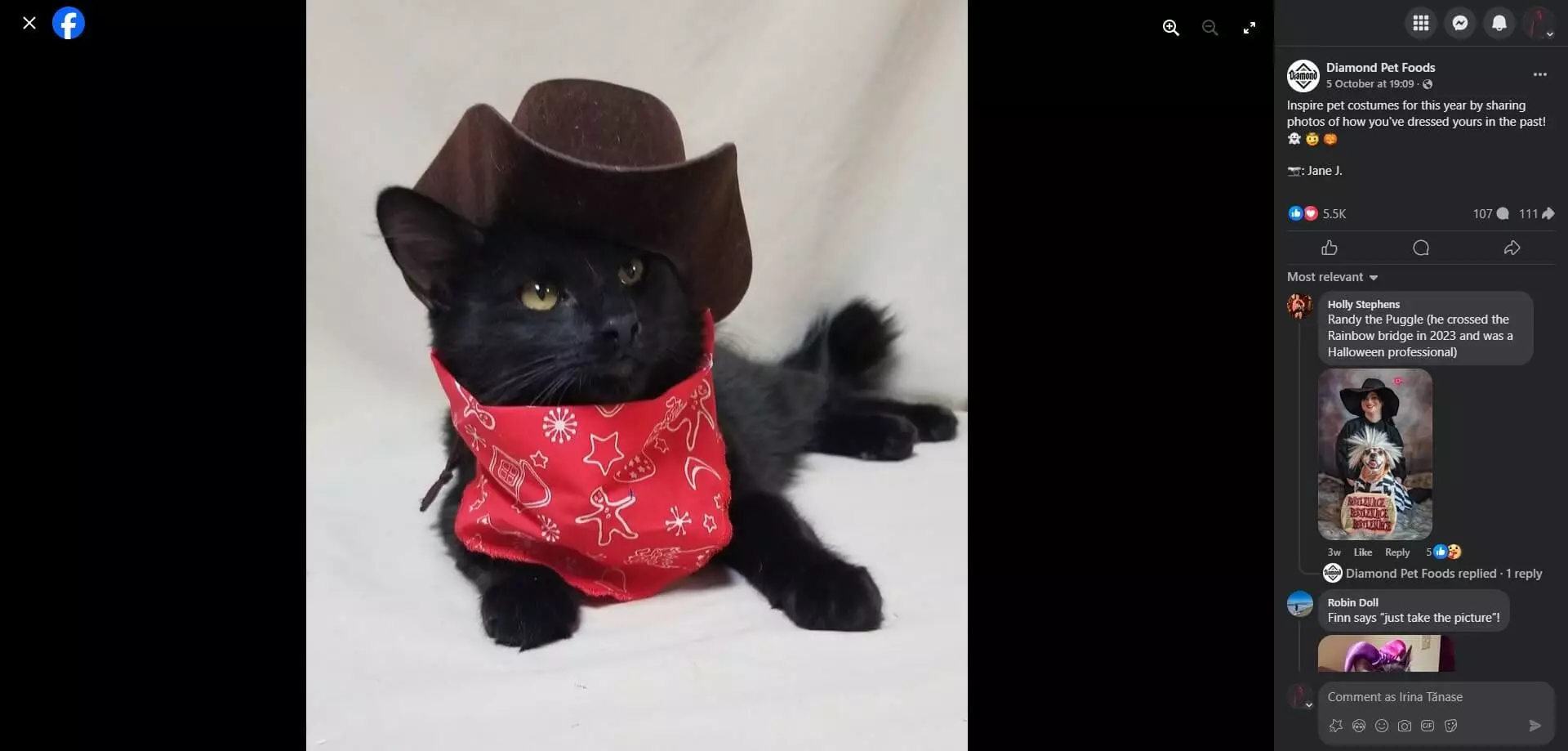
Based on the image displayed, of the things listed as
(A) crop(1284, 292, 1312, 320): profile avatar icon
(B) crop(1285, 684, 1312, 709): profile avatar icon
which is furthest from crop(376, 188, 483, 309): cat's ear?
(B) crop(1285, 684, 1312, 709): profile avatar icon

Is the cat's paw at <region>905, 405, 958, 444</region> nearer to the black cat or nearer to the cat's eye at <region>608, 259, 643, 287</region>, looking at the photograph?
the black cat

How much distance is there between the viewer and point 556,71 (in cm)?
190

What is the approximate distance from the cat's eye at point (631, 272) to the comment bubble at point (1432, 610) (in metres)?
0.85

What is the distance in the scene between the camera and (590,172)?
1.19 meters

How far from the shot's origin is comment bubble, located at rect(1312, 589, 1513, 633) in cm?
98

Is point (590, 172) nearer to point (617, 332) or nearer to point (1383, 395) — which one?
point (617, 332)

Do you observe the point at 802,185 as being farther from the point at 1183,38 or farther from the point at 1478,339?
the point at 1478,339

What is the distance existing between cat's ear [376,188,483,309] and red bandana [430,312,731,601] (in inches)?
3.9

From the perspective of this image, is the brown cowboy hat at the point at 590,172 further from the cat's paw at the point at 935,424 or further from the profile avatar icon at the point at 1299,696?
the cat's paw at the point at 935,424

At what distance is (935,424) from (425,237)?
1.21 metres

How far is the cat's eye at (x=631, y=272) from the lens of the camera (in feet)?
4.31

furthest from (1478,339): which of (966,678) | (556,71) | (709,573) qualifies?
(556,71)

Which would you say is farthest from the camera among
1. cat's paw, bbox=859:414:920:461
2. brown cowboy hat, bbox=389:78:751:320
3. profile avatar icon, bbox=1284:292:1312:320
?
cat's paw, bbox=859:414:920:461

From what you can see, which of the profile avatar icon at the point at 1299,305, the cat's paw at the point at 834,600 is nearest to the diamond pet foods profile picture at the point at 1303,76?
the profile avatar icon at the point at 1299,305
